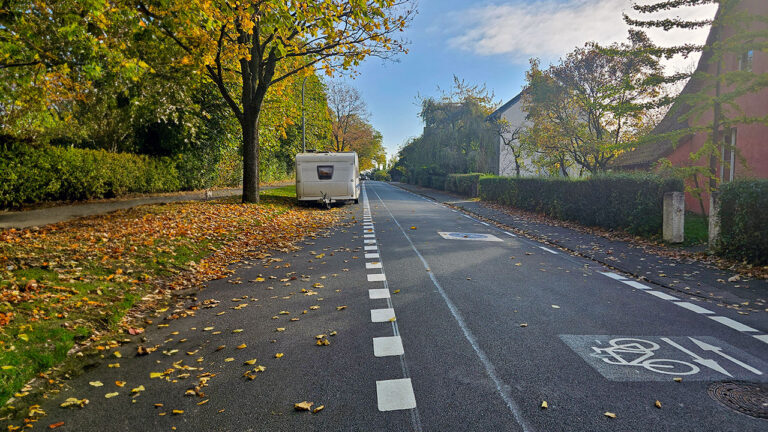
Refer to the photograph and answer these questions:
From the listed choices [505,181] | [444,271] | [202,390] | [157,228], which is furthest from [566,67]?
[202,390]

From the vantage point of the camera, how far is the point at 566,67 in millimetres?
22594

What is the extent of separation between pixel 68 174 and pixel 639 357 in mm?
17495

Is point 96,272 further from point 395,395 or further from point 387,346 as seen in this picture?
point 395,395

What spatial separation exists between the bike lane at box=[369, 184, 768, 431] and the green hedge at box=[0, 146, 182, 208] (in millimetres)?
12936

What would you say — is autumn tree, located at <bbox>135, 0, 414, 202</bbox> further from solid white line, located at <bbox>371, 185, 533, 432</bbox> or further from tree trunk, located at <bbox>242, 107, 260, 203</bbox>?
solid white line, located at <bbox>371, 185, 533, 432</bbox>

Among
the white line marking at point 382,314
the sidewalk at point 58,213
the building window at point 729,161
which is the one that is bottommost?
the white line marking at point 382,314

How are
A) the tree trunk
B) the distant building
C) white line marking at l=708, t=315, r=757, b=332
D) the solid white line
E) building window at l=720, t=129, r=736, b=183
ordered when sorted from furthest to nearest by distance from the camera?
the tree trunk < building window at l=720, t=129, r=736, b=183 < the distant building < white line marking at l=708, t=315, r=757, b=332 < the solid white line

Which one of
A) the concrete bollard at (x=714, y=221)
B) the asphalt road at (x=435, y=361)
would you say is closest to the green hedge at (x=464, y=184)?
the concrete bollard at (x=714, y=221)

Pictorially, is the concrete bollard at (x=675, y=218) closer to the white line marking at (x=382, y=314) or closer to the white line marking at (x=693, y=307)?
the white line marking at (x=693, y=307)

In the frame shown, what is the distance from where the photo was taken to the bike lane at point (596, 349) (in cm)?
307

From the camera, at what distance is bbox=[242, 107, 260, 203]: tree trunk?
1794 cm

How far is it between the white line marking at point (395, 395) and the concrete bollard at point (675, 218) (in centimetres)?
989

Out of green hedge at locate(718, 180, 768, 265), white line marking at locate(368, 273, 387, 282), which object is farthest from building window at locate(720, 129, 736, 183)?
white line marking at locate(368, 273, 387, 282)

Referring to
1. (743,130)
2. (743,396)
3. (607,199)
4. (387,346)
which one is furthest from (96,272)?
(743,130)
